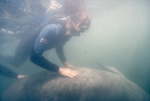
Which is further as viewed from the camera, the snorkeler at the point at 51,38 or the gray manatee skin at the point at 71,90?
the gray manatee skin at the point at 71,90

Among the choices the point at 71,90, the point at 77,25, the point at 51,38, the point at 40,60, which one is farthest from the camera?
the point at 77,25

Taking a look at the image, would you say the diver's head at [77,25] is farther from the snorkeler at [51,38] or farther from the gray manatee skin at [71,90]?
the gray manatee skin at [71,90]

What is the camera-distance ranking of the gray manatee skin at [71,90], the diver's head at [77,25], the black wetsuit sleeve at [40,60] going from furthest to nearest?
1. the diver's head at [77,25]
2. the gray manatee skin at [71,90]
3. the black wetsuit sleeve at [40,60]

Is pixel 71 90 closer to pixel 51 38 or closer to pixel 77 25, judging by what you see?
pixel 51 38

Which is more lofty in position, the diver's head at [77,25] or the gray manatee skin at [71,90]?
the diver's head at [77,25]

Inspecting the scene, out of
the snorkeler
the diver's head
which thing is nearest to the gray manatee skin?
the snorkeler

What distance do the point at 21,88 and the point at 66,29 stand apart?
9.58ft

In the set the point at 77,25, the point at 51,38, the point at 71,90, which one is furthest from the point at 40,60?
the point at 77,25

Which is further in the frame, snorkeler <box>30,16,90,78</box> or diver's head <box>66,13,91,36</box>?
diver's head <box>66,13,91,36</box>

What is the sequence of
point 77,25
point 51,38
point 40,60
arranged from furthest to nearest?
point 77,25
point 51,38
point 40,60

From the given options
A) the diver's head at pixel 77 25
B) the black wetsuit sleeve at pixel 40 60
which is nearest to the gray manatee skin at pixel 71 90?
the black wetsuit sleeve at pixel 40 60

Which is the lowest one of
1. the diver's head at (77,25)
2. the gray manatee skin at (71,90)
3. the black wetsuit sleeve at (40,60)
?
the gray manatee skin at (71,90)

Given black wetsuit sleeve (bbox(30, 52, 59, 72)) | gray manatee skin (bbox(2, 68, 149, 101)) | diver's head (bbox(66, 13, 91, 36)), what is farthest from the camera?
diver's head (bbox(66, 13, 91, 36))

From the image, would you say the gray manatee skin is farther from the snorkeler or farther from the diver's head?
the diver's head
